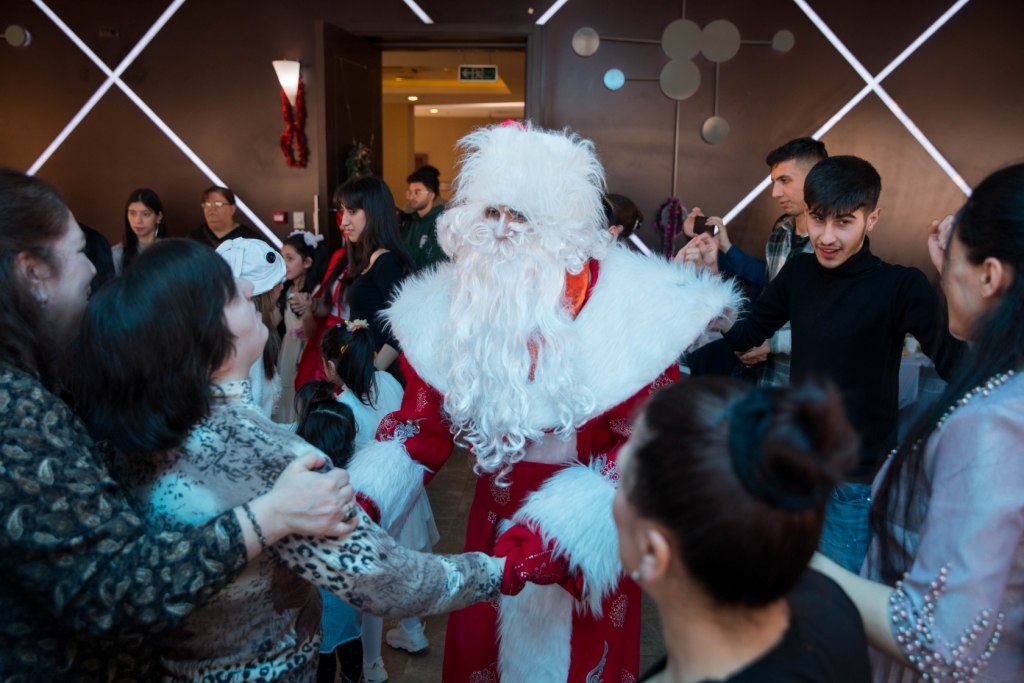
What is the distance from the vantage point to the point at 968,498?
1017mm

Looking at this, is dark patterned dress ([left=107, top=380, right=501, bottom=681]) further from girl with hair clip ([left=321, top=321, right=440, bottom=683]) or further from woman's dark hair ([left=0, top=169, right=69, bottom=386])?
girl with hair clip ([left=321, top=321, right=440, bottom=683])

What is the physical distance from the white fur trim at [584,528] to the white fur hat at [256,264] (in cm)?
149

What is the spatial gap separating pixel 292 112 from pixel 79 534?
4.81 meters

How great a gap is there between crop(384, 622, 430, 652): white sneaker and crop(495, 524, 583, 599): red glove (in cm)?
135

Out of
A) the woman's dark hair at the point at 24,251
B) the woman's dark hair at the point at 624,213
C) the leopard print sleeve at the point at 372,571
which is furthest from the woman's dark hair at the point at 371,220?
the leopard print sleeve at the point at 372,571

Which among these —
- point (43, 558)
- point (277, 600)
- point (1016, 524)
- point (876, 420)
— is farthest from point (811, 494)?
point (876, 420)

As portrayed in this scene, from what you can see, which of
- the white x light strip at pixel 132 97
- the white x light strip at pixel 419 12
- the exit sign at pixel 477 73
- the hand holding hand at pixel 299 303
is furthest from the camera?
the exit sign at pixel 477 73

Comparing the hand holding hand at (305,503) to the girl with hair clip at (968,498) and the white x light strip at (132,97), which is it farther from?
the white x light strip at (132,97)

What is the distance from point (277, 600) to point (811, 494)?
0.84m

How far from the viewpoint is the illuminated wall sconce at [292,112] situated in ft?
16.8

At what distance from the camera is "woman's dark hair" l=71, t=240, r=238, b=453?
1.07 meters

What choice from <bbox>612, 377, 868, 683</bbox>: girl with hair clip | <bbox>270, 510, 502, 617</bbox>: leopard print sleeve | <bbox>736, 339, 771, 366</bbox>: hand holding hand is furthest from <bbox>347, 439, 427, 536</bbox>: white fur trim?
<bbox>736, 339, 771, 366</bbox>: hand holding hand

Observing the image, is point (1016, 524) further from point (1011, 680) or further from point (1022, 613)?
point (1011, 680)

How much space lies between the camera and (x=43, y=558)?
3.19 ft
